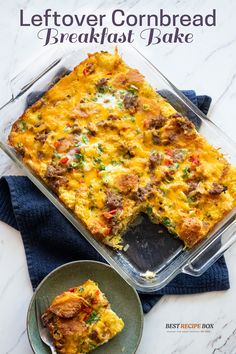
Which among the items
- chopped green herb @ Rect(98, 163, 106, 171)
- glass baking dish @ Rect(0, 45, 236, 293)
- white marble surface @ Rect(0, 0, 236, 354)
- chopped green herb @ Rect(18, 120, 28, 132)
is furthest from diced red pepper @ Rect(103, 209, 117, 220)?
chopped green herb @ Rect(18, 120, 28, 132)

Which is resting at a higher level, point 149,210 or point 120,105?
point 120,105

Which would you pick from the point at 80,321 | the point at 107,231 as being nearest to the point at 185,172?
the point at 107,231

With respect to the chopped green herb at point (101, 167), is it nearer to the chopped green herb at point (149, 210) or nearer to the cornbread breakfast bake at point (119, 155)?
the cornbread breakfast bake at point (119, 155)

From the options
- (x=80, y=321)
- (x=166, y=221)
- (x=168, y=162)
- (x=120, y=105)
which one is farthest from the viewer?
(x=120, y=105)

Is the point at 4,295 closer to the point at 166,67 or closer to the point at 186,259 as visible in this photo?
the point at 186,259
